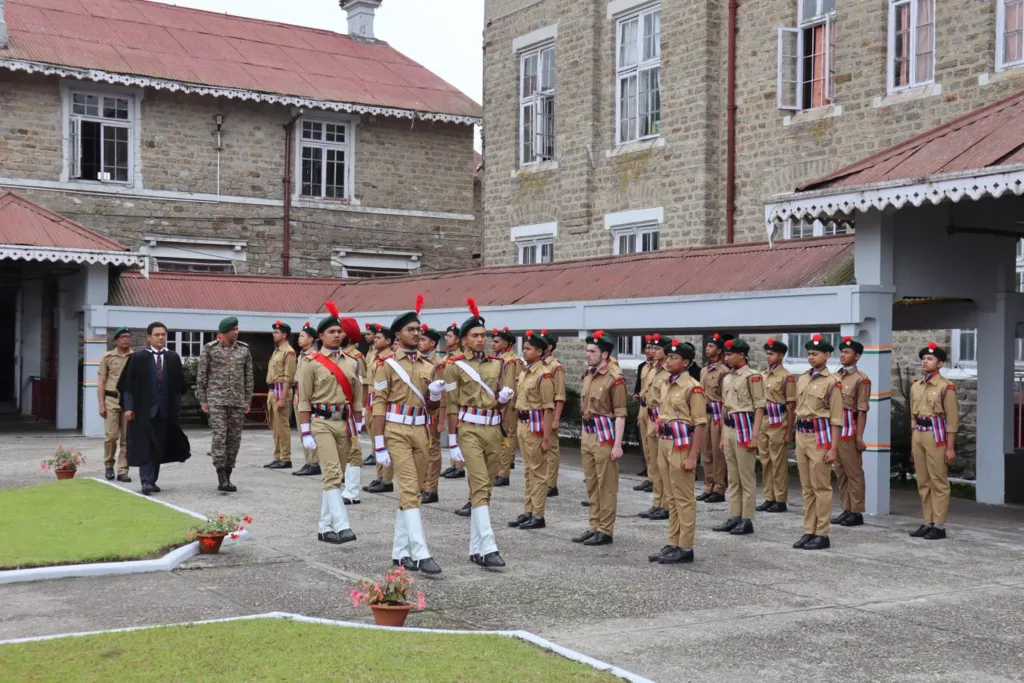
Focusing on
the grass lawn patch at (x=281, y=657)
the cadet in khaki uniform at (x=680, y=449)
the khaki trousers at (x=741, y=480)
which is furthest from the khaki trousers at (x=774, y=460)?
the grass lawn patch at (x=281, y=657)

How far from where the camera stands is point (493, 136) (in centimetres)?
2736

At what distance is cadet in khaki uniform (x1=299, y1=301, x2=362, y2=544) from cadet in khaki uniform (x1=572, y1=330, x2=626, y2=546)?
2.23m

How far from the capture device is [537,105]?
26.0 meters

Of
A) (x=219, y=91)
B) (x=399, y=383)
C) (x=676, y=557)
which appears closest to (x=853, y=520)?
(x=676, y=557)

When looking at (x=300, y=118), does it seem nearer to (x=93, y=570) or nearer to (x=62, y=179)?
(x=62, y=179)

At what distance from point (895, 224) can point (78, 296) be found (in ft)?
51.8

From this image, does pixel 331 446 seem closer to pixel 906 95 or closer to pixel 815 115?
pixel 906 95

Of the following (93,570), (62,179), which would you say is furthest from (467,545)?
(62,179)

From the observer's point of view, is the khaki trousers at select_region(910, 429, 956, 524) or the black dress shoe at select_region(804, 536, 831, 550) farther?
the khaki trousers at select_region(910, 429, 956, 524)

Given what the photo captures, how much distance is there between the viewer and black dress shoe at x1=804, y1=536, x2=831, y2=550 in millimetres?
11062

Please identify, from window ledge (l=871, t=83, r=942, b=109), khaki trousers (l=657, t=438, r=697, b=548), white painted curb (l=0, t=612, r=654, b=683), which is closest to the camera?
white painted curb (l=0, t=612, r=654, b=683)

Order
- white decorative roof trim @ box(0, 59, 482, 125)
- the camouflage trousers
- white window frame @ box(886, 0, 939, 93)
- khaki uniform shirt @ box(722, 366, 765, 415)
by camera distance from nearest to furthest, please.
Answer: khaki uniform shirt @ box(722, 366, 765, 415), the camouflage trousers, white window frame @ box(886, 0, 939, 93), white decorative roof trim @ box(0, 59, 482, 125)

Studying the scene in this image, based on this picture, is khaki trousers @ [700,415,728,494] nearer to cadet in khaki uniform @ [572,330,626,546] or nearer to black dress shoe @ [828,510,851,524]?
black dress shoe @ [828,510,851,524]

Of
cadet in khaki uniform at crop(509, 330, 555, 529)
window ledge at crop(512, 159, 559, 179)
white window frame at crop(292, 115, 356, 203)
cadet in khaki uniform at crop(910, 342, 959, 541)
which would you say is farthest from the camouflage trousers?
white window frame at crop(292, 115, 356, 203)
